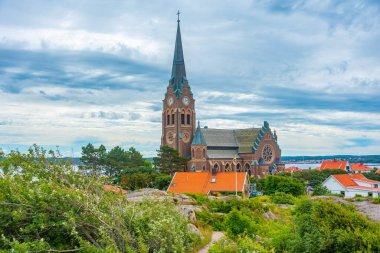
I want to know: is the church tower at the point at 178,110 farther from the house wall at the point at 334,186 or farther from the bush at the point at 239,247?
the bush at the point at 239,247

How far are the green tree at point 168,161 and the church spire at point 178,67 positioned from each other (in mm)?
14256

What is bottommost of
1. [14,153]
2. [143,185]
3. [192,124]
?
[143,185]

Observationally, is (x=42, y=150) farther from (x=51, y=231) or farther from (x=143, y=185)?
(x=143, y=185)

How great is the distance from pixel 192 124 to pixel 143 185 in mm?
28610

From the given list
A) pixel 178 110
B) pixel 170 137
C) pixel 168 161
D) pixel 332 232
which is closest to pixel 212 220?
pixel 332 232

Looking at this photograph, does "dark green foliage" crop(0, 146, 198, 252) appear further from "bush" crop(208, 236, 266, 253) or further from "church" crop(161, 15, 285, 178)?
"church" crop(161, 15, 285, 178)

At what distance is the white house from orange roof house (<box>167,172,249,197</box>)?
15076mm

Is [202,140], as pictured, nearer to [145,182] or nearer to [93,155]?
[93,155]

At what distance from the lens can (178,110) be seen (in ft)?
258

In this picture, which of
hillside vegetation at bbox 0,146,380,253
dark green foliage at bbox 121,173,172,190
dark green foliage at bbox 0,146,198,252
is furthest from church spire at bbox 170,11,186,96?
dark green foliage at bbox 0,146,198,252

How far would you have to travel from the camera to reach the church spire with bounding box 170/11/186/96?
7975 centimetres

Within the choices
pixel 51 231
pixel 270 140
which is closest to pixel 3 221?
pixel 51 231

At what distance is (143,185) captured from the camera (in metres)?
53.2

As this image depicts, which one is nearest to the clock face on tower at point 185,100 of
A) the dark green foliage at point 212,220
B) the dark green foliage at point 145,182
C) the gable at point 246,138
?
the gable at point 246,138
